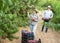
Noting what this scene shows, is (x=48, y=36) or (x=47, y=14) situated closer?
(x=47, y=14)

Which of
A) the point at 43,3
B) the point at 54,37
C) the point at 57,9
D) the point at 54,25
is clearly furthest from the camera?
the point at 43,3

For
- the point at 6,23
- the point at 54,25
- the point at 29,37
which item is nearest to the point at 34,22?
the point at 29,37

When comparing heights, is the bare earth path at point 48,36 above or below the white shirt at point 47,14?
below

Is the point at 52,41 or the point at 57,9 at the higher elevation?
the point at 57,9

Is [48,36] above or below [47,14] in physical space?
below

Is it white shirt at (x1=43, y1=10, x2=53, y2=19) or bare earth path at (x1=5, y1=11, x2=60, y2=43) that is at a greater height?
white shirt at (x1=43, y1=10, x2=53, y2=19)

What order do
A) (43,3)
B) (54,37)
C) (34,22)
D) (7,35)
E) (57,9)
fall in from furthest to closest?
1. (43,3)
2. (57,9)
3. (54,37)
4. (34,22)
5. (7,35)

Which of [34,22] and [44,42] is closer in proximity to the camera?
[34,22]

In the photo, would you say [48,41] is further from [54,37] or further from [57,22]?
[57,22]

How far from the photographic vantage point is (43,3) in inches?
878

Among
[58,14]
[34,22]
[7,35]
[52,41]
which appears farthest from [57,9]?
[7,35]

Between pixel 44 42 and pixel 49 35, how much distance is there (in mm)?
1504

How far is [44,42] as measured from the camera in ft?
38.1

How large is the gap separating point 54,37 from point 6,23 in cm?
504
